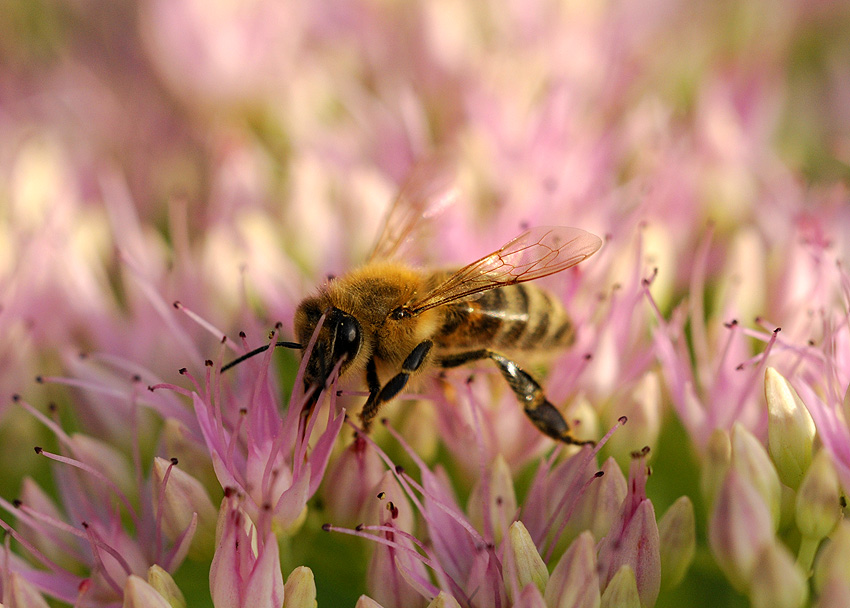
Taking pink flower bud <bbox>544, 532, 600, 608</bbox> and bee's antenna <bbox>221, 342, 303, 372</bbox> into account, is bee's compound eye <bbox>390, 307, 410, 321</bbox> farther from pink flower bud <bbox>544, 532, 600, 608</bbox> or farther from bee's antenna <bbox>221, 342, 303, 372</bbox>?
pink flower bud <bbox>544, 532, 600, 608</bbox>

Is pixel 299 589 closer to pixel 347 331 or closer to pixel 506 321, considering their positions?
pixel 347 331

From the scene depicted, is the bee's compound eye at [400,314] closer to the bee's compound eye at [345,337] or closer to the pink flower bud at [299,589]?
the bee's compound eye at [345,337]

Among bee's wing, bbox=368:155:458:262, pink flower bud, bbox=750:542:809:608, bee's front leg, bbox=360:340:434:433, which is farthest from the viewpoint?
bee's wing, bbox=368:155:458:262

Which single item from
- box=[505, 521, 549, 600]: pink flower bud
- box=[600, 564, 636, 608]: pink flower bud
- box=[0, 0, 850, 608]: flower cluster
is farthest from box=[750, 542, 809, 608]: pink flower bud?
box=[505, 521, 549, 600]: pink flower bud

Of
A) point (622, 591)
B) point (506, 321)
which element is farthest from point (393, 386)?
point (622, 591)

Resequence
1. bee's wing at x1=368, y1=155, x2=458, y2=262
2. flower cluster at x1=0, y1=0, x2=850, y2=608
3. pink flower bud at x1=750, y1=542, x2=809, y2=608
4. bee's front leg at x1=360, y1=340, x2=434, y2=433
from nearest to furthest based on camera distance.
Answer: pink flower bud at x1=750, y1=542, x2=809, y2=608, flower cluster at x1=0, y1=0, x2=850, y2=608, bee's front leg at x1=360, y1=340, x2=434, y2=433, bee's wing at x1=368, y1=155, x2=458, y2=262

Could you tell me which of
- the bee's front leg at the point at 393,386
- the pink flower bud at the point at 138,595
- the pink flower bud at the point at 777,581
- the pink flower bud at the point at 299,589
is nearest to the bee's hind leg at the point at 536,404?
the bee's front leg at the point at 393,386

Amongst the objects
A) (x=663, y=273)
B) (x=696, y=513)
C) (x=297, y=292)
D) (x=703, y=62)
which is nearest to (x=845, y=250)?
(x=663, y=273)

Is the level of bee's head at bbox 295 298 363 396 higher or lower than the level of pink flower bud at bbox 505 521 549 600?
higher
